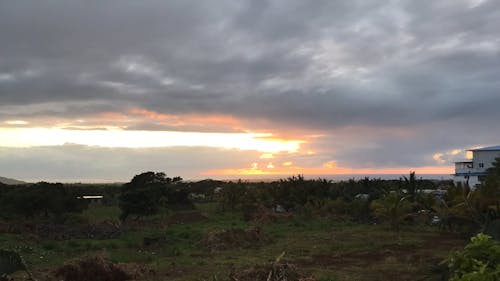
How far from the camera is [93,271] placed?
13117 millimetres

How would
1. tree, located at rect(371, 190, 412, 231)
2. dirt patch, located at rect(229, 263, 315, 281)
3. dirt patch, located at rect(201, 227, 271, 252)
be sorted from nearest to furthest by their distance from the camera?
dirt patch, located at rect(229, 263, 315, 281), dirt patch, located at rect(201, 227, 271, 252), tree, located at rect(371, 190, 412, 231)

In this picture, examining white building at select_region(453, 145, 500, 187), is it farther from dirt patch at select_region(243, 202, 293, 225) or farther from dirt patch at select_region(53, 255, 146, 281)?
dirt patch at select_region(53, 255, 146, 281)

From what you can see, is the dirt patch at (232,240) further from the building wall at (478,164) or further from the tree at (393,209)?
the building wall at (478,164)

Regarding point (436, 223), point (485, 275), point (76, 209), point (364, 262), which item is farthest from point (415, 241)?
point (76, 209)

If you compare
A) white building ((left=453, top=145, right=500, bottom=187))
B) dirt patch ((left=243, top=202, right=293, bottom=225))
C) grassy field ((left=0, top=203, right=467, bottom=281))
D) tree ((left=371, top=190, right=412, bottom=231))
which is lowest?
grassy field ((left=0, top=203, right=467, bottom=281))

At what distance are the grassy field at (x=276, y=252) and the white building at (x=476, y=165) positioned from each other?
42.0m

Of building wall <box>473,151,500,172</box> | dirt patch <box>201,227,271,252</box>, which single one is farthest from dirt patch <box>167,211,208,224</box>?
building wall <box>473,151,500,172</box>

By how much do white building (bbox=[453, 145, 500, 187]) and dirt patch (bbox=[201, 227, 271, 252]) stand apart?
5003 cm

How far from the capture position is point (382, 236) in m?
22.8

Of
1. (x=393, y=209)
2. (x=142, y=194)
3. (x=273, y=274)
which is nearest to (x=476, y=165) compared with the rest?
(x=393, y=209)

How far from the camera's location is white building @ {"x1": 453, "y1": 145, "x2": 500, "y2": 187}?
64.1 meters

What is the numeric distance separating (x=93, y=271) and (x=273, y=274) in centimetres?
488

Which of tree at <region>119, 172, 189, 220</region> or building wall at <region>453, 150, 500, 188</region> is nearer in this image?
tree at <region>119, 172, 189, 220</region>

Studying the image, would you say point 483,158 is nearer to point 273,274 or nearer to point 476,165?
point 476,165
